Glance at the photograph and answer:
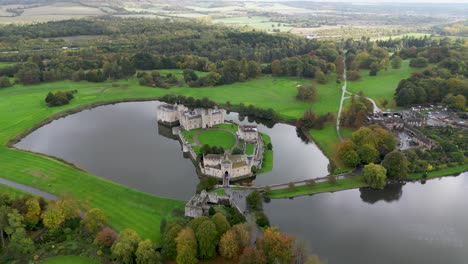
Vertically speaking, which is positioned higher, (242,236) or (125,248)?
(242,236)

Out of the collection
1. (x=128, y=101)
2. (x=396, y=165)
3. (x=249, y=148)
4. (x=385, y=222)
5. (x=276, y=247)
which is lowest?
(x=385, y=222)

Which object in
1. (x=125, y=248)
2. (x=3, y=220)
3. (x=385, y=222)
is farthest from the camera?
(x=385, y=222)

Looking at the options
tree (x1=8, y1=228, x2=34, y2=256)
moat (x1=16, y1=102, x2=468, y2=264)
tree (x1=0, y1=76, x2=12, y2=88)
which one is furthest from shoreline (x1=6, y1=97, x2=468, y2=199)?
tree (x1=0, y1=76, x2=12, y2=88)

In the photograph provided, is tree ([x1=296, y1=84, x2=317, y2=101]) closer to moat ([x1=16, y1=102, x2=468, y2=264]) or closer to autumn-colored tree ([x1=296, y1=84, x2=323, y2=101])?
autumn-colored tree ([x1=296, y1=84, x2=323, y2=101])

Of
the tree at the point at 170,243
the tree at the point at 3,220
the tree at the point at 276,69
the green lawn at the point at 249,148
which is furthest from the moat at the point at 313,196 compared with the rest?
the tree at the point at 276,69

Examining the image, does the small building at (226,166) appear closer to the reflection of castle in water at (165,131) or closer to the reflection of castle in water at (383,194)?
the reflection of castle in water at (383,194)

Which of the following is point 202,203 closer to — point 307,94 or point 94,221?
point 94,221

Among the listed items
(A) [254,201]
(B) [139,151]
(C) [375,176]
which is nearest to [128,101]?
(B) [139,151]
